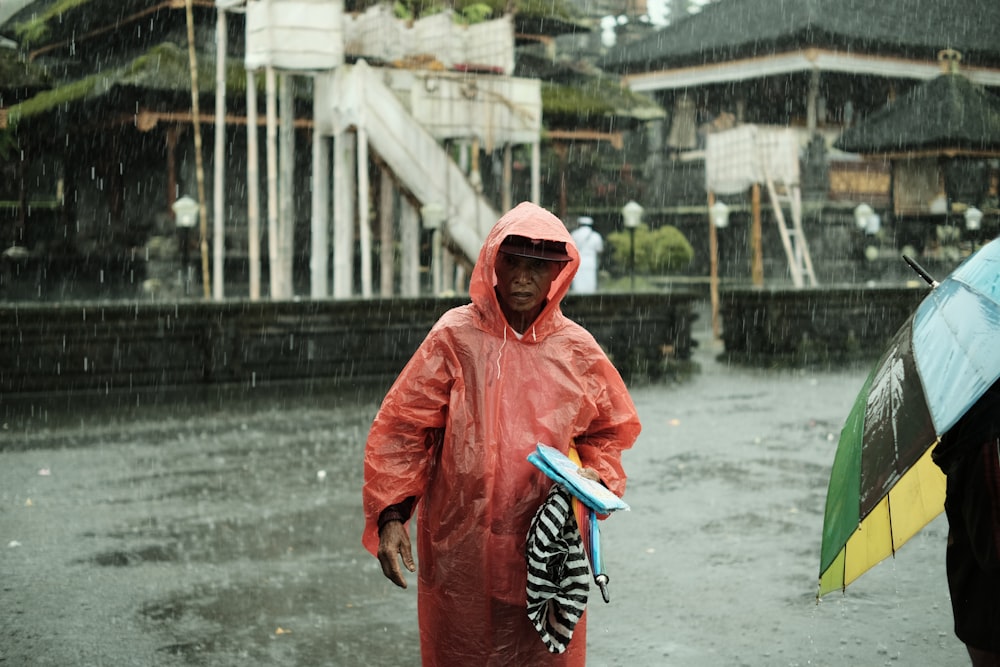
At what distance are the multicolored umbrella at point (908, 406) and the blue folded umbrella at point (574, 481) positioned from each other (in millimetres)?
600

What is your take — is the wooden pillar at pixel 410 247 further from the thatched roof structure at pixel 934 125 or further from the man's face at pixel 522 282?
the thatched roof structure at pixel 934 125

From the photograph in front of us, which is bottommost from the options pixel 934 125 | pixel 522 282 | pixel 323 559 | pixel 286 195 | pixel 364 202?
pixel 323 559

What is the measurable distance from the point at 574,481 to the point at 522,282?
1.94 feet

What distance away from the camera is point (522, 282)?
3344 millimetres

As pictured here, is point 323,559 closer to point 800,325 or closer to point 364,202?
point 364,202

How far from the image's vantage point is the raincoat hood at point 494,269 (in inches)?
131

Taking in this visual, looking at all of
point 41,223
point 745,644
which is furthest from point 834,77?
point 745,644

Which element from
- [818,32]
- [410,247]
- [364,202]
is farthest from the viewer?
[818,32]

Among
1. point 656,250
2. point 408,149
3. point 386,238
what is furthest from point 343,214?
point 656,250

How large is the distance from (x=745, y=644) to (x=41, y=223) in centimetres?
2506

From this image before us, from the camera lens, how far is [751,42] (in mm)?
34094

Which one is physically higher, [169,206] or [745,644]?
[169,206]

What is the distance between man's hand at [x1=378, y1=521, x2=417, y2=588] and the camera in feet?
10.8

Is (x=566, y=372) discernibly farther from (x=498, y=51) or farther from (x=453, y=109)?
(x=498, y=51)
